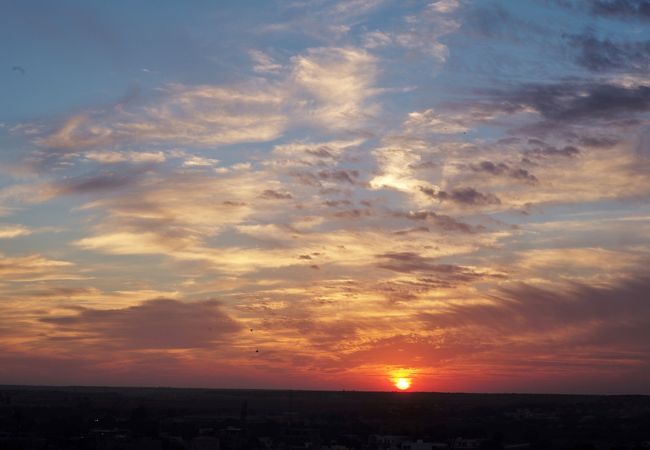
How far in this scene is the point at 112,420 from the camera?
392 feet

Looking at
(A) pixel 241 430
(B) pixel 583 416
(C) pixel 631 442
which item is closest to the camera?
(C) pixel 631 442

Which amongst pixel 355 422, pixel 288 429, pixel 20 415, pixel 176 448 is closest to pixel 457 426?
pixel 355 422

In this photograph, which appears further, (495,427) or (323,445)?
(495,427)

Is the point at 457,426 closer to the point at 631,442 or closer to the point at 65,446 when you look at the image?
the point at 631,442

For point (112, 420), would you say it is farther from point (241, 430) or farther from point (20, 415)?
point (241, 430)

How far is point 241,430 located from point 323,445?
27262mm

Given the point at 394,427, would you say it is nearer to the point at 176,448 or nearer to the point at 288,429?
the point at 288,429

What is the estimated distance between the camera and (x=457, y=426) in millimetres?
117625

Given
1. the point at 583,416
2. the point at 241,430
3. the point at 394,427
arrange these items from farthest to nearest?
the point at 583,416 < the point at 394,427 < the point at 241,430

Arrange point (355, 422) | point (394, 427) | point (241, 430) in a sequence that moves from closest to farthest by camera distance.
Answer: point (241, 430) → point (394, 427) → point (355, 422)

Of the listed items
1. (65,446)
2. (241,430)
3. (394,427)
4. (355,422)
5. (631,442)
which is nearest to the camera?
(65,446)

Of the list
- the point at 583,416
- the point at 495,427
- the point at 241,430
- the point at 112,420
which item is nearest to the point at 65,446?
the point at 241,430

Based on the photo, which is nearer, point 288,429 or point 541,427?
point 288,429

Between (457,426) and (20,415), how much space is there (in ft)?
195
